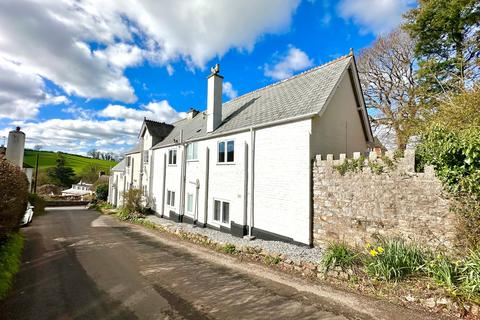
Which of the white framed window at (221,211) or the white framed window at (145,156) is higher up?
the white framed window at (145,156)

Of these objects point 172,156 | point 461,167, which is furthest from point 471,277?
point 172,156

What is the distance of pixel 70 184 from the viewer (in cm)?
6462

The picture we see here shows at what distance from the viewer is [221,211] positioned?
1484 centimetres

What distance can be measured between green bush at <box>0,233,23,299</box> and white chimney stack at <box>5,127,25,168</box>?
16.7 feet

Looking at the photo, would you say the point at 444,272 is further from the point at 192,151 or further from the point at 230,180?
the point at 192,151

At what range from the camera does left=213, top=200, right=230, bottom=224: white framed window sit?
1443 cm

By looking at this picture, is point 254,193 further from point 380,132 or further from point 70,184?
point 70,184

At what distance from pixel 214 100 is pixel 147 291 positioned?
13.5 m

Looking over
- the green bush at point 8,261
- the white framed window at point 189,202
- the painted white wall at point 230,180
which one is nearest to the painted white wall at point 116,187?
the white framed window at point 189,202

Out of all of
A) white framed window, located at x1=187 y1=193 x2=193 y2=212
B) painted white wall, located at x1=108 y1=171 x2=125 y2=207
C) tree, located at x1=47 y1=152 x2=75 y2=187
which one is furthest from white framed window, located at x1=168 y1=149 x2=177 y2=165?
tree, located at x1=47 y1=152 x2=75 y2=187

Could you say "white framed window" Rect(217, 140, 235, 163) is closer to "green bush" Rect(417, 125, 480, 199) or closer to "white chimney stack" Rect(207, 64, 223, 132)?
"white chimney stack" Rect(207, 64, 223, 132)

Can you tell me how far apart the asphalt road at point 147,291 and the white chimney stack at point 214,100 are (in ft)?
31.6

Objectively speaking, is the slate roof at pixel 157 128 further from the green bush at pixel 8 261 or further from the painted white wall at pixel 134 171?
the green bush at pixel 8 261

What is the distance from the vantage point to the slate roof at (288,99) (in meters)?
11.4
